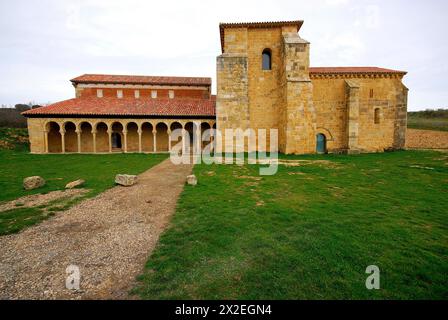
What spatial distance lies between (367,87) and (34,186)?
80.3 feet

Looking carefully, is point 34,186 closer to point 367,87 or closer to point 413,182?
point 413,182

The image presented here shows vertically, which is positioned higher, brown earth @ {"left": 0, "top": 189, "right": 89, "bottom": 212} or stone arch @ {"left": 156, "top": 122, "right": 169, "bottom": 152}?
stone arch @ {"left": 156, "top": 122, "right": 169, "bottom": 152}

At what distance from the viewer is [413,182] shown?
8.79 meters

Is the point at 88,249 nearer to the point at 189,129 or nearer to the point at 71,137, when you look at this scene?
the point at 189,129

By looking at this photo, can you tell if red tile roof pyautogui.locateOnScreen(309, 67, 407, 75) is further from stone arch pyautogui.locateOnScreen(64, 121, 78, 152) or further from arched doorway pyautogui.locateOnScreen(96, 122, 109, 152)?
stone arch pyautogui.locateOnScreen(64, 121, 78, 152)

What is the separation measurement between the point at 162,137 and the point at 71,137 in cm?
983

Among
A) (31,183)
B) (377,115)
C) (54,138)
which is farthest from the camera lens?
(54,138)

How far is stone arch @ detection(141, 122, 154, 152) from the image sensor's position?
80.0 ft

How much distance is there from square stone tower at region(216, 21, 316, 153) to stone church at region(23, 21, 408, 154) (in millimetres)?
74

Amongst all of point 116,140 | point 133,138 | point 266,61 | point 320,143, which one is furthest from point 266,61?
point 116,140

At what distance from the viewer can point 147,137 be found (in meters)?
24.4

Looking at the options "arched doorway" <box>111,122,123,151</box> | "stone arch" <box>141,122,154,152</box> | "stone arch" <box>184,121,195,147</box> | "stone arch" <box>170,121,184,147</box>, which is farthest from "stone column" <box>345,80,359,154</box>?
"arched doorway" <box>111,122,123,151</box>

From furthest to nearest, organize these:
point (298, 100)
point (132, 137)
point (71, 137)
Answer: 1. point (132, 137)
2. point (71, 137)
3. point (298, 100)

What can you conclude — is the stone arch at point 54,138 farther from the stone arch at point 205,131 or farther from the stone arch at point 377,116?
the stone arch at point 377,116
